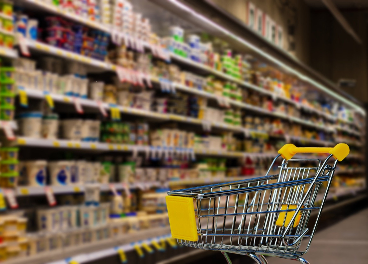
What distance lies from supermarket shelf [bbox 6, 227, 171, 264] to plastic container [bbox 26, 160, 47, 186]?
454 mm

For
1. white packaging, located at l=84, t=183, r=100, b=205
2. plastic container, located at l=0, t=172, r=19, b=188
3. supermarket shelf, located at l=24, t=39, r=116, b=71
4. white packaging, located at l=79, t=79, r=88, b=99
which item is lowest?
white packaging, located at l=84, t=183, r=100, b=205

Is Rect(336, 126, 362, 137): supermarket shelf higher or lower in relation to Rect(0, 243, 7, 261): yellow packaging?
higher

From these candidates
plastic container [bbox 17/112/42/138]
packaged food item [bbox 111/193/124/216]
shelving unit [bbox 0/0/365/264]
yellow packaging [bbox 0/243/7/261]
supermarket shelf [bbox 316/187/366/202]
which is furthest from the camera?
supermarket shelf [bbox 316/187/366/202]

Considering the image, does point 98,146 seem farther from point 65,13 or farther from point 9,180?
point 65,13

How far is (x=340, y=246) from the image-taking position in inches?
176

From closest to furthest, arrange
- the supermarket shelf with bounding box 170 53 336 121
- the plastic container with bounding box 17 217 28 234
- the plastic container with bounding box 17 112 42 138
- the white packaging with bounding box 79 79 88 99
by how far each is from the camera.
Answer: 1. the plastic container with bounding box 17 217 28 234
2. the plastic container with bounding box 17 112 42 138
3. the white packaging with bounding box 79 79 88 99
4. the supermarket shelf with bounding box 170 53 336 121

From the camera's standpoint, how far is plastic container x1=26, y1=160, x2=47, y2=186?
301 centimetres

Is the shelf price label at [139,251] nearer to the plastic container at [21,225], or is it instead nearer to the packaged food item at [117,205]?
the packaged food item at [117,205]

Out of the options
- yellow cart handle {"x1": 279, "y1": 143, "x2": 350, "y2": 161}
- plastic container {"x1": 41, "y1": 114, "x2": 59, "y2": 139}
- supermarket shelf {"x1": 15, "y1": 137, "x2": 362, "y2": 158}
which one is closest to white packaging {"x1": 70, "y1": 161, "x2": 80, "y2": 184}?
supermarket shelf {"x1": 15, "y1": 137, "x2": 362, "y2": 158}

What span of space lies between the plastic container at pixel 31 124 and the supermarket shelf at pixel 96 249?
0.73 metres

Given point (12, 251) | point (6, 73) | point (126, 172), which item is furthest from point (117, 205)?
point (6, 73)

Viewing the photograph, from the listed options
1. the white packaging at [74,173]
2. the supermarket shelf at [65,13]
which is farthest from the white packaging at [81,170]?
the supermarket shelf at [65,13]

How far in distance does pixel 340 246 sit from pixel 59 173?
2.65 m

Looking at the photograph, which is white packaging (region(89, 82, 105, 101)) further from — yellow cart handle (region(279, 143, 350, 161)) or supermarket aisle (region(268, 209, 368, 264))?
yellow cart handle (region(279, 143, 350, 161))
